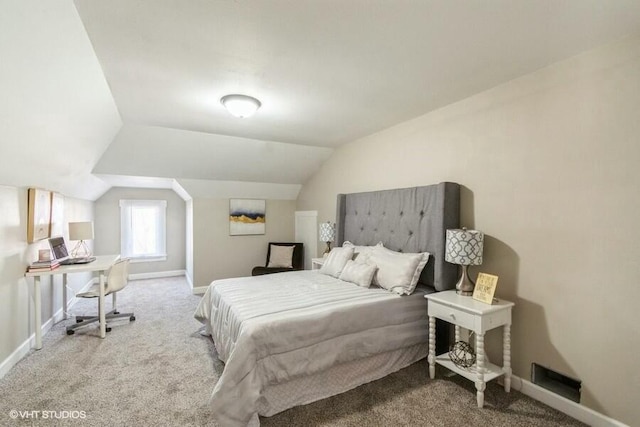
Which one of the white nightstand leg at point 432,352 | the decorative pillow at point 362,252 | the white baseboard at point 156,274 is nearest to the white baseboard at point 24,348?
the white baseboard at point 156,274

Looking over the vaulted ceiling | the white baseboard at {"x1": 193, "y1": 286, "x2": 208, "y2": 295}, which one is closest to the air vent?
the vaulted ceiling

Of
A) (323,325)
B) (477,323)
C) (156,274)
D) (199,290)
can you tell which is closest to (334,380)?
(323,325)

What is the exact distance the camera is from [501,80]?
225 centimetres

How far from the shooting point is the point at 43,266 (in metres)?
2.88

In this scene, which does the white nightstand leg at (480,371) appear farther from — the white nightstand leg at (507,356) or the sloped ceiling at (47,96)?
the sloped ceiling at (47,96)

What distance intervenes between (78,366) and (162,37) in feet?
8.77

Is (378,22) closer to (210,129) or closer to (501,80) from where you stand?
(501,80)

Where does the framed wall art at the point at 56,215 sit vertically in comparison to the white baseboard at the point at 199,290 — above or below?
above

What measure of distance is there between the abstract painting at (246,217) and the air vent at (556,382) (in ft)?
14.1

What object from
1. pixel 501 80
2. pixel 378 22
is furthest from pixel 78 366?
pixel 501 80

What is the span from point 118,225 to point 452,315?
19.6ft

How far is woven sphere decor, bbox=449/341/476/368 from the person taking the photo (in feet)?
7.18

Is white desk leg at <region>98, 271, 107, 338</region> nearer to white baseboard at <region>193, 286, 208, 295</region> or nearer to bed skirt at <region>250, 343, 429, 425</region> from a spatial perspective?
white baseboard at <region>193, 286, 208, 295</region>

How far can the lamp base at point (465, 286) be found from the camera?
236cm
